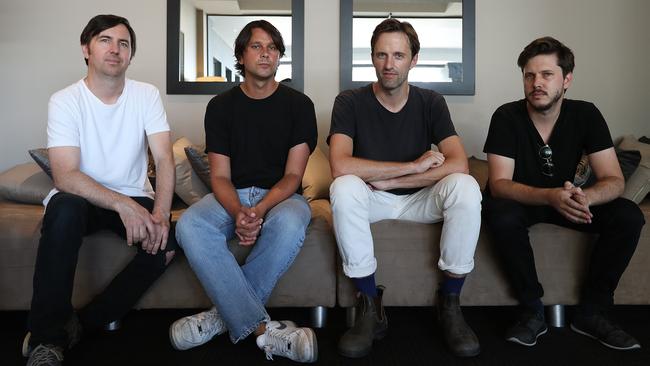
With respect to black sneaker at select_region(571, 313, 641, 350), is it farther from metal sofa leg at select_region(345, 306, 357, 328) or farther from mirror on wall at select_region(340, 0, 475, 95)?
mirror on wall at select_region(340, 0, 475, 95)

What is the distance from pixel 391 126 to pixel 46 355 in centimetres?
153

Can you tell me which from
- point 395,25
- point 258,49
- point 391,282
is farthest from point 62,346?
point 395,25

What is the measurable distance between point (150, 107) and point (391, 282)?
123cm

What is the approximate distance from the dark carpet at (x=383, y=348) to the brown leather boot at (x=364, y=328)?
34mm

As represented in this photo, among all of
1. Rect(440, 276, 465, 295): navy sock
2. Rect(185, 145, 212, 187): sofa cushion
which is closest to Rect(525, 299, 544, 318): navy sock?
Rect(440, 276, 465, 295): navy sock

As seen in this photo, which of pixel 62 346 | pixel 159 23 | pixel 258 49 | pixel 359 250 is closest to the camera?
pixel 62 346

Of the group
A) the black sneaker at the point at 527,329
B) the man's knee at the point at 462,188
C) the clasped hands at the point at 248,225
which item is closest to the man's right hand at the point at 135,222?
the clasped hands at the point at 248,225

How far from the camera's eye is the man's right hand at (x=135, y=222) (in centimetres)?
188

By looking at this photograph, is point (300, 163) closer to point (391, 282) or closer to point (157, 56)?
point (391, 282)

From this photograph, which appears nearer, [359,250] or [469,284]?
[359,250]

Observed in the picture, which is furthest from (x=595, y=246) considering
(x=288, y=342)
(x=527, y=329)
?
(x=288, y=342)

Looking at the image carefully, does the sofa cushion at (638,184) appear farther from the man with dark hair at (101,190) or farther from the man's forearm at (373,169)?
the man with dark hair at (101,190)

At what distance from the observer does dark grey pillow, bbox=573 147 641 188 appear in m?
2.28

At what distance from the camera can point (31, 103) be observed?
3230mm
